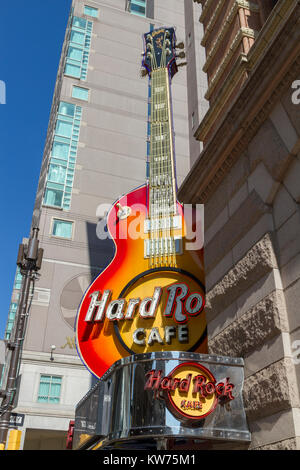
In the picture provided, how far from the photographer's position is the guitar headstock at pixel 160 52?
21031mm

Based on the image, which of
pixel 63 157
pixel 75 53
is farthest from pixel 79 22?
pixel 63 157

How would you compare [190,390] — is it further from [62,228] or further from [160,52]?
[62,228]

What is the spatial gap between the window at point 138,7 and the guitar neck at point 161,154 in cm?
2986

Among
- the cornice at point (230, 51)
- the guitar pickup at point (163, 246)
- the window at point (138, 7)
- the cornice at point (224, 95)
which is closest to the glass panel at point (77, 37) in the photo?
the window at point (138, 7)

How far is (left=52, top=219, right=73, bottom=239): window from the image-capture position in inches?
1107

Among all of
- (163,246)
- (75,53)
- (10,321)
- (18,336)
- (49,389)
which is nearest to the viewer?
(18,336)

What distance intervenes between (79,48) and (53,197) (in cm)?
1510

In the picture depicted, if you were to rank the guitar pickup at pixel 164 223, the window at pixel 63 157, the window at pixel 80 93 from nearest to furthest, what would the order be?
the guitar pickup at pixel 164 223
the window at pixel 63 157
the window at pixel 80 93

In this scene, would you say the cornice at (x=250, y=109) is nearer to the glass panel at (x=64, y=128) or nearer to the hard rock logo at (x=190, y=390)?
the hard rock logo at (x=190, y=390)

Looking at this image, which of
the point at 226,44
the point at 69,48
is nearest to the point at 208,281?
the point at 226,44

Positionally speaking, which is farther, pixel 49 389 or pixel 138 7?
pixel 138 7

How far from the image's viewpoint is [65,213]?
95.2 ft

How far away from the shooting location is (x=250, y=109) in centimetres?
724

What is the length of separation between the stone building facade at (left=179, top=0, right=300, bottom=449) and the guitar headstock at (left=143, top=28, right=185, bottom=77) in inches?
497
